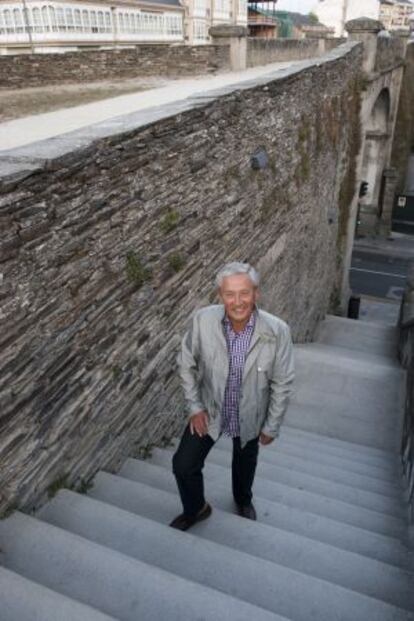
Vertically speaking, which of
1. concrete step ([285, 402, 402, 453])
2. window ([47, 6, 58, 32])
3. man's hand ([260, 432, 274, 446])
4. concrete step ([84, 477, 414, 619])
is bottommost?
concrete step ([285, 402, 402, 453])

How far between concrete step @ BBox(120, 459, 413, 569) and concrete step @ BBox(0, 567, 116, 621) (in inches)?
55.2

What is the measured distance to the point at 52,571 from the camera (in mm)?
2533

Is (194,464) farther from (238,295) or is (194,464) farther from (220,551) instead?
(238,295)

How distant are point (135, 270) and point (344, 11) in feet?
193

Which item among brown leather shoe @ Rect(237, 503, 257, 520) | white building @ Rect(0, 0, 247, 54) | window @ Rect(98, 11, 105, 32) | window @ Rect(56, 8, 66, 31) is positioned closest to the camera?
brown leather shoe @ Rect(237, 503, 257, 520)

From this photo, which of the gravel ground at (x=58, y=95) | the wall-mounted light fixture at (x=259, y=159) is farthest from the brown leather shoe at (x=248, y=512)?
the gravel ground at (x=58, y=95)

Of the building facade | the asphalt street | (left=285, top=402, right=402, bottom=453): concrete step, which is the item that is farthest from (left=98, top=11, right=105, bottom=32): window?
the building facade

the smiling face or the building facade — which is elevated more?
the building facade

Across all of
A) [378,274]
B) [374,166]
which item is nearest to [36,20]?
[374,166]

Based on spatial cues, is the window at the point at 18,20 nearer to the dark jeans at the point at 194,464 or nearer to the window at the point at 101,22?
the window at the point at 101,22

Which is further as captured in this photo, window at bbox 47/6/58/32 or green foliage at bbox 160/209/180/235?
window at bbox 47/6/58/32

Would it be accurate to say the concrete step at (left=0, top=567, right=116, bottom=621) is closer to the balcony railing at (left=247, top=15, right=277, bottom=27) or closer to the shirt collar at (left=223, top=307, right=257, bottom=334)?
the shirt collar at (left=223, top=307, right=257, bottom=334)

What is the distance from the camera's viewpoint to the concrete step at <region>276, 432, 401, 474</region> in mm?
4699

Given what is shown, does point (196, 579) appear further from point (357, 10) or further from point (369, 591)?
point (357, 10)
